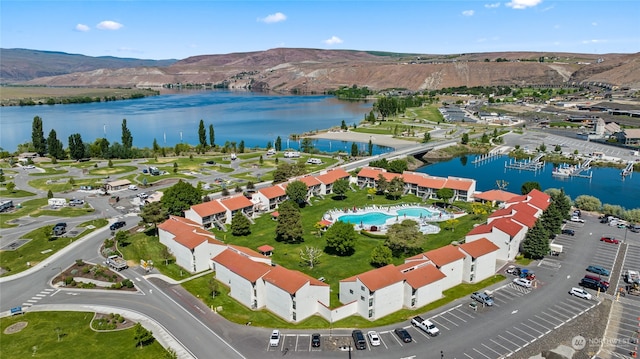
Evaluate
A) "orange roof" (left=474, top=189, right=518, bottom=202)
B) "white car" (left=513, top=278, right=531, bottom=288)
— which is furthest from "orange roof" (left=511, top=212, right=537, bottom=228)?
"orange roof" (left=474, top=189, right=518, bottom=202)

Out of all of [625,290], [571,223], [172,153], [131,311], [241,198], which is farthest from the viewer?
[172,153]

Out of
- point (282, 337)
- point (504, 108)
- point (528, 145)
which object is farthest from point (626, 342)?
point (504, 108)

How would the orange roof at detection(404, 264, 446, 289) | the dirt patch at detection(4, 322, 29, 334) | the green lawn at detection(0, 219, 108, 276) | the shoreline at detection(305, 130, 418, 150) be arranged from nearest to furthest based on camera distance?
the dirt patch at detection(4, 322, 29, 334) → the orange roof at detection(404, 264, 446, 289) → the green lawn at detection(0, 219, 108, 276) → the shoreline at detection(305, 130, 418, 150)

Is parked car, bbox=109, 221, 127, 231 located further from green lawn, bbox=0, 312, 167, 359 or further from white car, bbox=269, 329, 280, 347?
→ white car, bbox=269, 329, 280, 347

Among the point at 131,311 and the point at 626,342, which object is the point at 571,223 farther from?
the point at 131,311

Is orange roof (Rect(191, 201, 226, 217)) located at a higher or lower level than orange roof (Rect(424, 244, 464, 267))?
higher

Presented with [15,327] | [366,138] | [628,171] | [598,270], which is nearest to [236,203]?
[15,327]

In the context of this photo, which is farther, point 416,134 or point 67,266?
point 416,134

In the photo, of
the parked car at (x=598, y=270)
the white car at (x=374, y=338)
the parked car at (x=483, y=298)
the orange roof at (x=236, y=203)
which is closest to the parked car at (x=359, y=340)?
the white car at (x=374, y=338)
